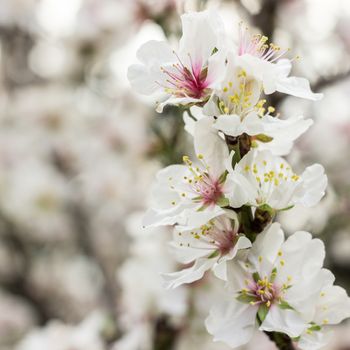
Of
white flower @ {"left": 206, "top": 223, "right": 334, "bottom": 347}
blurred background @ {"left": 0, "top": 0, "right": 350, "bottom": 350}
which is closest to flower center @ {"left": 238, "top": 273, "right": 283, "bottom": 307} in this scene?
white flower @ {"left": 206, "top": 223, "right": 334, "bottom": 347}

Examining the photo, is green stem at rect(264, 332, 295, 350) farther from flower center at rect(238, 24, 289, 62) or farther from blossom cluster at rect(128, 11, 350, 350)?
flower center at rect(238, 24, 289, 62)

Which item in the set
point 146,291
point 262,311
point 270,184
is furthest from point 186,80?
point 146,291

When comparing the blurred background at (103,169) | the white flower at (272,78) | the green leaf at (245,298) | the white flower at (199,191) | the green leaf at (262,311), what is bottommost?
the blurred background at (103,169)

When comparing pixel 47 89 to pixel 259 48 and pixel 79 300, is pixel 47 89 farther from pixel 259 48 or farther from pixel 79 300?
pixel 259 48

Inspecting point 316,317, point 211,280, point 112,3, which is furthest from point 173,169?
point 112,3

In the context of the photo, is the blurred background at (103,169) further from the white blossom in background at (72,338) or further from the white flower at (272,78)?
the white flower at (272,78)

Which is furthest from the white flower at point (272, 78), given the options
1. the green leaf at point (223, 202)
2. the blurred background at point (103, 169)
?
the blurred background at point (103, 169)
